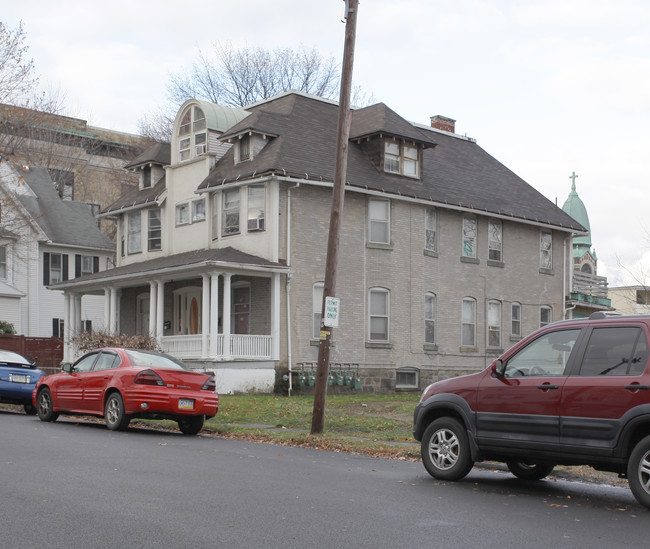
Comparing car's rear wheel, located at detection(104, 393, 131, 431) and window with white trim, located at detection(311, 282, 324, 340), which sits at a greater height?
window with white trim, located at detection(311, 282, 324, 340)

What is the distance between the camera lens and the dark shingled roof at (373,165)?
28844 mm

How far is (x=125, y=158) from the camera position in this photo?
202ft

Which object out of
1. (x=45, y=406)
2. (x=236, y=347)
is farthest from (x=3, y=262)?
(x=45, y=406)

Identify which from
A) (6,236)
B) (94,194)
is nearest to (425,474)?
(6,236)

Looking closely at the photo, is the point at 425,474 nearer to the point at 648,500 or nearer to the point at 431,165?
the point at 648,500

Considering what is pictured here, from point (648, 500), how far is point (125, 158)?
5685 centimetres

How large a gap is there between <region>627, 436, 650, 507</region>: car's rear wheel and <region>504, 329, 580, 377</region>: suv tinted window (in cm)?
123

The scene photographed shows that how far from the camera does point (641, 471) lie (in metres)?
8.35

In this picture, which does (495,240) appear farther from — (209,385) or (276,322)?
(209,385)

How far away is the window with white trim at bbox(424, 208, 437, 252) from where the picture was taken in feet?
104

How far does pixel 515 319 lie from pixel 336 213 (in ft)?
67.5

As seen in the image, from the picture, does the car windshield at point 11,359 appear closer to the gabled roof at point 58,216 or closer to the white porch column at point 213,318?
the white porch column at point 213,318

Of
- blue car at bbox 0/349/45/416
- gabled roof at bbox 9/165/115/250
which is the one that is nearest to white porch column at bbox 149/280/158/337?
blue car at bbox 0/349/45/416

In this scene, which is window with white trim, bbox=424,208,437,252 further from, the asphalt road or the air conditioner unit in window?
the asphalt road
